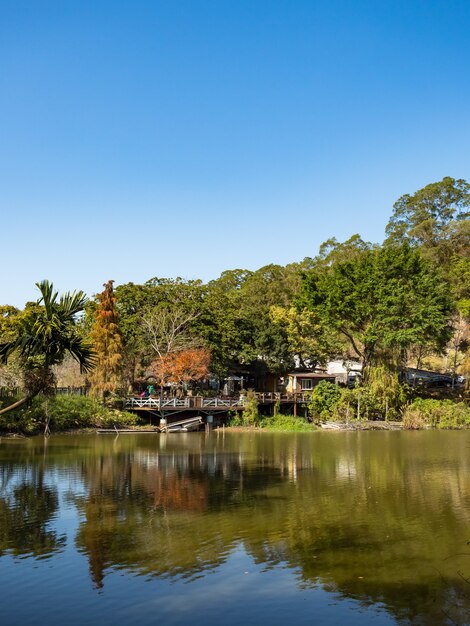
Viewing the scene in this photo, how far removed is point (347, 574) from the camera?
13.4m

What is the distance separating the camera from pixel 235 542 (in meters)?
16.1

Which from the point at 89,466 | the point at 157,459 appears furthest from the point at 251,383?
the point at 89,466

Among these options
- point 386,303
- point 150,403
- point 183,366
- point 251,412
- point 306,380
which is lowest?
point 251,412

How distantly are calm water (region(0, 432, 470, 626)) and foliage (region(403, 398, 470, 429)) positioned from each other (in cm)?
2366

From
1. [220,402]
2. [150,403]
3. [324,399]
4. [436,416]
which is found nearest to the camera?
[150,403]

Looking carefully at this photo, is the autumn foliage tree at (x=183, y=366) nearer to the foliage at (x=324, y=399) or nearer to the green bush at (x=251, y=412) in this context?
the green bush at (x=251, y=412)

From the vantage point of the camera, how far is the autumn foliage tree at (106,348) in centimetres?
5175

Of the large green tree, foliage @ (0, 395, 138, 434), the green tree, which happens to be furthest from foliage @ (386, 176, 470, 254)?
foliage @ (0, 395, 138, 434)

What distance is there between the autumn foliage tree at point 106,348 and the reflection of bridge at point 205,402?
3.15 meters

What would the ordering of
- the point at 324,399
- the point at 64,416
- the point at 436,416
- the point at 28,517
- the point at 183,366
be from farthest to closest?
the point at 324,399, the point at 436,416, the point at 183,366, the point at 64,416, the point at 28,517

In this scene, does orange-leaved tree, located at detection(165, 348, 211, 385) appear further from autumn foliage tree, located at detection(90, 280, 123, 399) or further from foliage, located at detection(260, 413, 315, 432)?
foliage, located at detection(260, 413, 315, 432)

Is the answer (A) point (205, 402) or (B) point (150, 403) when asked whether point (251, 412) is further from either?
A: (B) point (150, 403)

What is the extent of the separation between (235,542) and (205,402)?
40425 mm

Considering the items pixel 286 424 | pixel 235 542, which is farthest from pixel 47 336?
pixel 286 424
